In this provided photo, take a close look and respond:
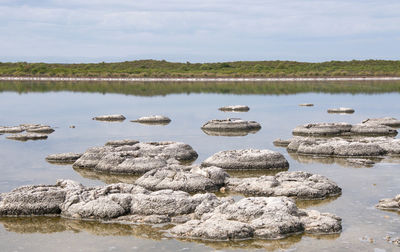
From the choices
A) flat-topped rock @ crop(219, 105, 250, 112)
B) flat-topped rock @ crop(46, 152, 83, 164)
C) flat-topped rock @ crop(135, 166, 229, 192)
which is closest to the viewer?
flat-topped rock @ crop(135, 166, 229, 192)

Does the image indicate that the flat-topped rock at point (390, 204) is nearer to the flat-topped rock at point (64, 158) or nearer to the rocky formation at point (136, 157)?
the rocky formation at point (136, 157)

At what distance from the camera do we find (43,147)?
2366cm

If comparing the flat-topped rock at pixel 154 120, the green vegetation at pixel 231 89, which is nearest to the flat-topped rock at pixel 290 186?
the flat-topped rock at pixel 154 120

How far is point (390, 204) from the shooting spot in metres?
13.5

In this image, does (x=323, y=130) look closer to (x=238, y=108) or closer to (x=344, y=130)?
(x=344, y=130)

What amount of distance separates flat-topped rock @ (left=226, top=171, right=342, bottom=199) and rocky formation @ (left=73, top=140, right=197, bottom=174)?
299cm

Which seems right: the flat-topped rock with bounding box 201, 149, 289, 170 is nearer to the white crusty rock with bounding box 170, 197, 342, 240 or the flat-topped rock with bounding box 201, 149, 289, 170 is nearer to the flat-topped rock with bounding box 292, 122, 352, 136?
the white crusty rock with bounding box 170, 197, 342, 240

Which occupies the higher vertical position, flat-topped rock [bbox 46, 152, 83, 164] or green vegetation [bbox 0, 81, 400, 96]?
flat-topped rock [bbox 46, 152, 83, 164]

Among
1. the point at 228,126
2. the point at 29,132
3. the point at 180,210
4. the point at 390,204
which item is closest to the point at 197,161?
the point at 180,210

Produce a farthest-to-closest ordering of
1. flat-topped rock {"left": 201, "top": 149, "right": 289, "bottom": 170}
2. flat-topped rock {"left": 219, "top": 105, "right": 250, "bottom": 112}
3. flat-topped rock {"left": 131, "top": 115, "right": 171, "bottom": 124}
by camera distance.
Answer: flat-topped rock {"left": 219, "top": 105, "right": 250, "bottom": 112} → flat-topped rock {"left": 131, "top": 115, "right": 171, "bottom": 124} → flat-topped rock {"left": 201, "top": 149, "right": 289, "bottom": 170}

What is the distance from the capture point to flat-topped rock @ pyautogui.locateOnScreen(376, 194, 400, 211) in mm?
13442

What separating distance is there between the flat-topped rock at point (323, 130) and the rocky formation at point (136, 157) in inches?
295

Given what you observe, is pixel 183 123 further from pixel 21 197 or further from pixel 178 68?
pixel 178 68

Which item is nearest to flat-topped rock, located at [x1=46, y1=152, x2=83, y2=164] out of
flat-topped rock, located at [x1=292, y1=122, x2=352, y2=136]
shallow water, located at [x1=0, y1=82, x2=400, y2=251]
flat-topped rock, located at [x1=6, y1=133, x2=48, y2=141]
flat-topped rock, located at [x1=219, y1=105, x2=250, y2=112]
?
shallow water, located at [x1=0, y1=82, x2=400, y2=251]
